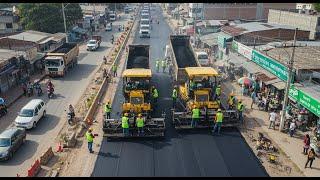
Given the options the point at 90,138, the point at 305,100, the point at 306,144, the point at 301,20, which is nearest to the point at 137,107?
the point at 90,138

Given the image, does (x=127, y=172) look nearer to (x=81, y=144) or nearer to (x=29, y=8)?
(x=81, y=144)

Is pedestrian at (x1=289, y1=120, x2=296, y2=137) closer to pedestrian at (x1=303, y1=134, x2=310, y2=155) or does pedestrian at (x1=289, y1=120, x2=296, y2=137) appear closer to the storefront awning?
pedestrian at (x1=303, y1=134, x2=310, y2=155)

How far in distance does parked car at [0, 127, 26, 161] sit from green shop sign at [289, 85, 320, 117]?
18.0 m

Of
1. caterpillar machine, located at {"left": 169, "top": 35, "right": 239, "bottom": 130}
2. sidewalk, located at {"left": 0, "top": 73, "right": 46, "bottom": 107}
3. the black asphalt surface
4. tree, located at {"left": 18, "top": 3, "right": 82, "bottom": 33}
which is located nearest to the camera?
the black asphalt surface

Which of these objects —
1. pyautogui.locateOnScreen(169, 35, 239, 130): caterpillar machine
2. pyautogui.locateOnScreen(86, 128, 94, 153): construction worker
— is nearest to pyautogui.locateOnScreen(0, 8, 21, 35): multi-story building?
pyautogui.locateOnScreen(169, 35, 239, 130): caterpillar machine

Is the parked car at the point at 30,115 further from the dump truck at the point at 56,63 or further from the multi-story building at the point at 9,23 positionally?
the multi-story building at the point at 9,23

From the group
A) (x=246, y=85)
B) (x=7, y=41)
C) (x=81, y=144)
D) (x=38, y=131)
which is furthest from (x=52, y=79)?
(x=246, y=85)

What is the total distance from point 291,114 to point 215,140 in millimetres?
6712

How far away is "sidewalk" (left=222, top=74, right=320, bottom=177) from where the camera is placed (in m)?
18.7

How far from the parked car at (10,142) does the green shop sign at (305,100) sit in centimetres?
1801

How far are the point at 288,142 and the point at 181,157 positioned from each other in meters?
7.12

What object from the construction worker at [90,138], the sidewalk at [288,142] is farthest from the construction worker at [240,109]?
the construction worker at [90,138]

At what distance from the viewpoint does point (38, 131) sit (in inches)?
940

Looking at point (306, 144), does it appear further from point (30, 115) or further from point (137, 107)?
point (30, 115)
